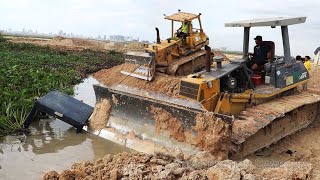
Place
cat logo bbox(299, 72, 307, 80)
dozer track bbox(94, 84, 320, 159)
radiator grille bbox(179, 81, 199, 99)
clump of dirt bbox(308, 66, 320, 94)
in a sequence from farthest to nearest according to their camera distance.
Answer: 1. clump of dirt bbox(308, 66, 320, 94)
2. cat logo bbox(299, 72, 307, 80)
3. radiator grille bbox(179, 81, 199, 99)
4. dozer track bbox(94, 84, 320, 159)

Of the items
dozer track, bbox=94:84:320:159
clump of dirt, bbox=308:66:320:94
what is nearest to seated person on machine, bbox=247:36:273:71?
dozer track, bbox=94:84:320:159

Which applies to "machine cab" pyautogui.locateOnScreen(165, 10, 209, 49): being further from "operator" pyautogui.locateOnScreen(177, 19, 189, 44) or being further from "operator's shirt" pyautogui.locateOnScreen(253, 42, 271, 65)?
"operator's shirt" pyautogui.locateOnScreen(253, 42, 271, 65)

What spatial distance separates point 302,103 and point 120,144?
4101mm

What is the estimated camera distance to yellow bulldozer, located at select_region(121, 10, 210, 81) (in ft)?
49.5

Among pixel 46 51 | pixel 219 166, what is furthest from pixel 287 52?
pixel 46 51

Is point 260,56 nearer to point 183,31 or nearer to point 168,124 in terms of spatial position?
point 168,124

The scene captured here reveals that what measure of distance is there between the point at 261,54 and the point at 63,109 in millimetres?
4866

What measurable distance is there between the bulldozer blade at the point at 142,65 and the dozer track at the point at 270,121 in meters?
6.41

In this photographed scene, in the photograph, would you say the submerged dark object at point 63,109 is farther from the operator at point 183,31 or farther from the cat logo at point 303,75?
the operator at point 183,31

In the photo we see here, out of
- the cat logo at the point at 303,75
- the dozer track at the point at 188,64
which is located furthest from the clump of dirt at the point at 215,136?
the dozer track at the point at 188,64

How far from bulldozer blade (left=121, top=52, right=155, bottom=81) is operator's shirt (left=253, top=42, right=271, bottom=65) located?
5.91 m

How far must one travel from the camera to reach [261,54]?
9.48 m

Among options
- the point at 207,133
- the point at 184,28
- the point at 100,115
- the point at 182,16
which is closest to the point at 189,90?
the point at 207,133

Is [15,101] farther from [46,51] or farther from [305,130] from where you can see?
[46,51]
